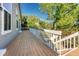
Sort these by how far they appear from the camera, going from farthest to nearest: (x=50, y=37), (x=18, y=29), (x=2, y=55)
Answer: (x=18, y=29), (x=50, y=37), (x=2, y=55)

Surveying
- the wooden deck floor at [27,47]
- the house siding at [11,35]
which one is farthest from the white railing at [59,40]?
the house siding at [11,35]

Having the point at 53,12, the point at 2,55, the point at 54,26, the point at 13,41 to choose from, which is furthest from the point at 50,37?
the point at 2,55

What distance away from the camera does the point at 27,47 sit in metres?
4.04

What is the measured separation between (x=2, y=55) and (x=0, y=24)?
26.6 inches

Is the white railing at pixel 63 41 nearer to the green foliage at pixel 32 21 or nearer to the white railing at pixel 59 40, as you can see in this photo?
the white railing at pixel 59 40

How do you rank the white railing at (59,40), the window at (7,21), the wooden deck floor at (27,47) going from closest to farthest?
the wooden deck floor at (27,47) → the white railing at (59,40) → the window at (7,21)

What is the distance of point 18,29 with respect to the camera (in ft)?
15.0

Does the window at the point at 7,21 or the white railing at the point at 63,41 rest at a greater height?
the window at the point at 7,21

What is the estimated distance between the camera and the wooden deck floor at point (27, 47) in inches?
156

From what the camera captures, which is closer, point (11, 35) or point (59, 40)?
point (59, 40)

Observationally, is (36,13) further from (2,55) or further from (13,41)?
(2,55)

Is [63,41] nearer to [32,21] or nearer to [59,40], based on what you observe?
[59,40]

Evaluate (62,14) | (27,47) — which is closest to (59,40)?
(62,14)

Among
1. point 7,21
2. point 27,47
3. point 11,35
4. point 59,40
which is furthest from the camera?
point 11,35
